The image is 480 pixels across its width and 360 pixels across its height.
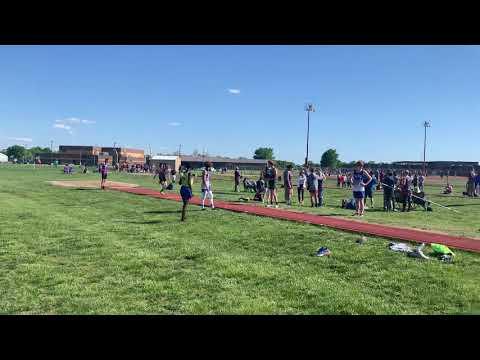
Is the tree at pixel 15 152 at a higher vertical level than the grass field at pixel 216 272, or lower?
higher

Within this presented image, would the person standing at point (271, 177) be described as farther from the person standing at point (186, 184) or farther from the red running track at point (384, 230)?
the person standing at point (186, 184)

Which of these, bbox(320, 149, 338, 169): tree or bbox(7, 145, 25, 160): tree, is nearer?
bbox(320, 149, 338, 169): tree

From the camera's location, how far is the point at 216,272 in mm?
7613

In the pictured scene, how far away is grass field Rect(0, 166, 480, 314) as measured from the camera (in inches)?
234

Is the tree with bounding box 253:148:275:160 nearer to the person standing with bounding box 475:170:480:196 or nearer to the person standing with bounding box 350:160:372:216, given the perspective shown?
the person standing with bounding box 475:170:480:196

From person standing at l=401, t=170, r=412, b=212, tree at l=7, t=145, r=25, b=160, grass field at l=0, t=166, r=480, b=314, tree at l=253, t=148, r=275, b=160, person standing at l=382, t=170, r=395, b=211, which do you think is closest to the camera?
grass field at l=0, t=166, r=480, b=314

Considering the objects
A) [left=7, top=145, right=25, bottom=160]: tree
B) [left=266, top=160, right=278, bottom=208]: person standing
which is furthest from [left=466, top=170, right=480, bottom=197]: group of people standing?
[left=7, top=145, right=25, bottom=160]: tree

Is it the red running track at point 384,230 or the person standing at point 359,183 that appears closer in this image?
the red running track at point 384,230

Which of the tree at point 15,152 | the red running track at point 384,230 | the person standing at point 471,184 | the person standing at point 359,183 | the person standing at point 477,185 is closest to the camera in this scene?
the red running track at point 384,230

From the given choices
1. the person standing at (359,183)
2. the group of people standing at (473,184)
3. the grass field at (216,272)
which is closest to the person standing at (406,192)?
the person standing at (359,183)

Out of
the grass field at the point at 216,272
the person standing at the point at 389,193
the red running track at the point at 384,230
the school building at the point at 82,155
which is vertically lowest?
the grass field at the point at 216,272

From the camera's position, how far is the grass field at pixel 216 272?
5.94m
